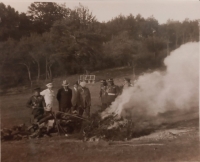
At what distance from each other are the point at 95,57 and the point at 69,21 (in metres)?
0.63

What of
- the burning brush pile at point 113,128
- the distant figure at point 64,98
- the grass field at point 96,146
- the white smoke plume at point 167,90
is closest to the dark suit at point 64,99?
the distant figure at point 64,98

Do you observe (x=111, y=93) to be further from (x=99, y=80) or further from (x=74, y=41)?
(x=74, y=41)

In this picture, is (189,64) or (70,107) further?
(189,64)

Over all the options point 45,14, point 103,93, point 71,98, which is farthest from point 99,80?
point 45,14

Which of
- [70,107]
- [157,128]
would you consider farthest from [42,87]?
[157,128]

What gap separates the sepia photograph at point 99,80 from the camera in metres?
3.78

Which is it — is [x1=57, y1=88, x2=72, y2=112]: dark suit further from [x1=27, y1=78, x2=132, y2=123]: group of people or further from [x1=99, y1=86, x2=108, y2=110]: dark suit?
[x1=99, y1=86, x2=108, y2=110]: dark suit

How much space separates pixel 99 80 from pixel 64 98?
56 cm

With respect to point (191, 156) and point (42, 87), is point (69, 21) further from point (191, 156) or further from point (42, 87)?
point (191, 156)

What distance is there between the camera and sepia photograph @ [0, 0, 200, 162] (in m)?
3.78

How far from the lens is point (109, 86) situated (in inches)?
160

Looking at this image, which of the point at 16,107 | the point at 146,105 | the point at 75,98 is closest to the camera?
the point at 16,107

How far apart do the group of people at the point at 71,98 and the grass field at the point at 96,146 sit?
8cm

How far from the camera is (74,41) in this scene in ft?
13.0
